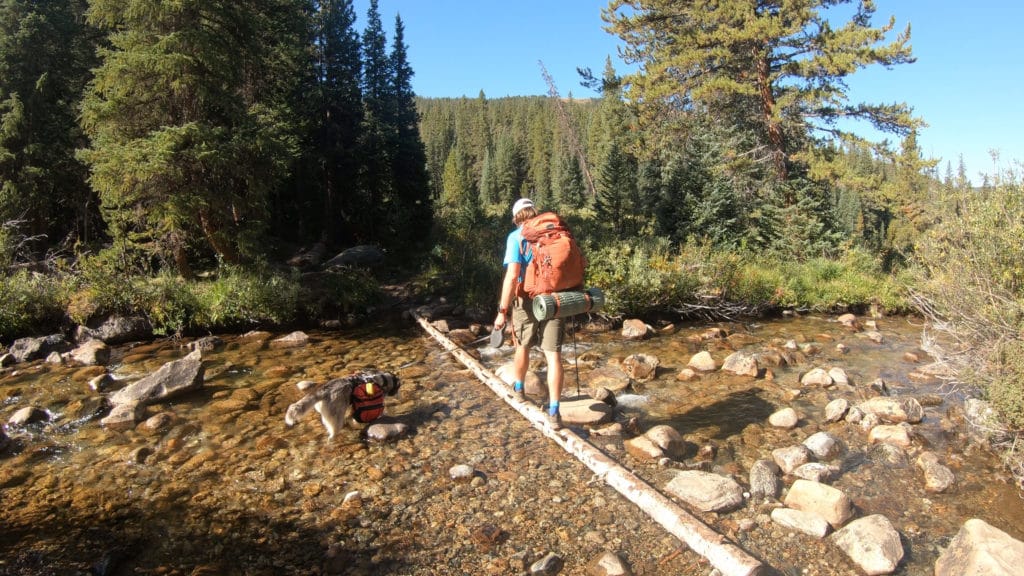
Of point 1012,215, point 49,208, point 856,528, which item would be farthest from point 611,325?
point 49,208

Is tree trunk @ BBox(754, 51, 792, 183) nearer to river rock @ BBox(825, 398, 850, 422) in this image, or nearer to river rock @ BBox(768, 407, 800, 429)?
river rock @ BBox(825, 398, 850, 422)

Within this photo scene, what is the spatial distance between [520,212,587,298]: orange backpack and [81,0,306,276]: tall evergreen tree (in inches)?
373

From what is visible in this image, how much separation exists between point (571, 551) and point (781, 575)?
1564 mm

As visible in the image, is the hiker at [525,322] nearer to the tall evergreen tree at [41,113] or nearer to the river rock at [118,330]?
the river rock at [118,330]

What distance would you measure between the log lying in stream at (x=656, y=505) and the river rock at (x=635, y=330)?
6.01 meters

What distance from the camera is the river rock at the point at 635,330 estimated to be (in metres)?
12.6

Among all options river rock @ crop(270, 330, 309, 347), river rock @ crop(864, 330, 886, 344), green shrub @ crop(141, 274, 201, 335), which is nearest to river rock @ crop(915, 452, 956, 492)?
river rock @ crop(864, 330, 886, 344)

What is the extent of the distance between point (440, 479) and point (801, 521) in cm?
341

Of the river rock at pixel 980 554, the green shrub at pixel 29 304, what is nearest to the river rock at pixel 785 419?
the river rock at pixel 980 554

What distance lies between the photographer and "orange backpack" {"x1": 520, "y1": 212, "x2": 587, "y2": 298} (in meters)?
6.12

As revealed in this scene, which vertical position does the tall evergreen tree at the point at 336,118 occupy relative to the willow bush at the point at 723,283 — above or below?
above

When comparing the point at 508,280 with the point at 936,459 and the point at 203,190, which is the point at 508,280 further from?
the point at 203,190

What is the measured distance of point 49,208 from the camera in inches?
743

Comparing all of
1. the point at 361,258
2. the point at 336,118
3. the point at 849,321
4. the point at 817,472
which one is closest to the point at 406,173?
the point at 336,118
